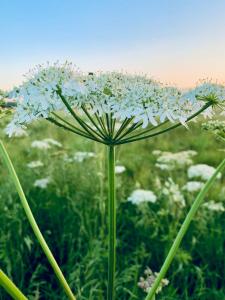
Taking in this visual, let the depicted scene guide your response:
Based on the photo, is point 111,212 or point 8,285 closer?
point 8,285

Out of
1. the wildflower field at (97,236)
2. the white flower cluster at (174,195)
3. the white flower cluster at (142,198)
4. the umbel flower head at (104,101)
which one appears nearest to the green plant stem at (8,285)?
the umbel flower head at (104,101)

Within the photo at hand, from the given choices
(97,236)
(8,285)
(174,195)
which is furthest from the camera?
(174,195)

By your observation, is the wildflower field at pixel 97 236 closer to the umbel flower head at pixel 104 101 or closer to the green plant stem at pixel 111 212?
the green plant stem at pixel 111 212

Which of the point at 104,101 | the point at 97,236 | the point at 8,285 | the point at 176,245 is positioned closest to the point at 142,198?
the point at 97,236

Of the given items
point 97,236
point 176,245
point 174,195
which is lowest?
point 97,236

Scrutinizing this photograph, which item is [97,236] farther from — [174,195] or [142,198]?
[174,195]

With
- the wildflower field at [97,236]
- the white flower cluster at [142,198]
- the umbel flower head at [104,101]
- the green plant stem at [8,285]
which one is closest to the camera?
the green plant stem at [8,285]

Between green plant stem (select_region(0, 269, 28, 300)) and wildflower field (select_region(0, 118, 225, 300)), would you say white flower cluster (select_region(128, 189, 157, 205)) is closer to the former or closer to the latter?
wildflower field (select_region(0, 118, 225, 300))

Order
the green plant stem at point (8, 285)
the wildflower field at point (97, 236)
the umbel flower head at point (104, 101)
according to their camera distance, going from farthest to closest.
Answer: the wildflower field at point (97, 236) → the umbel flower head at point (104, 101) → the green plant stem at point (8, 285)
